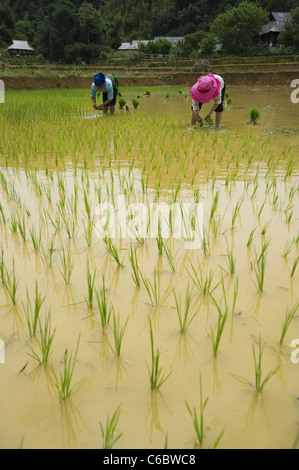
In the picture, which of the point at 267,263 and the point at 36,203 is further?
the point at 36,203

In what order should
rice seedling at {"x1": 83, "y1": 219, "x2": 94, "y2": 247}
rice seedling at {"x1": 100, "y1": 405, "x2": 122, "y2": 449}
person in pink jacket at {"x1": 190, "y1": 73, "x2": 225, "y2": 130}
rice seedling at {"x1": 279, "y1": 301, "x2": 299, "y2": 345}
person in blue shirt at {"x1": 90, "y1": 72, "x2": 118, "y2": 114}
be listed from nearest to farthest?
rice seedling at {"x1": 100, "y1": 405, "x2": 122, "y2": 449}, rice seedling at {"x1": 279, "y1": 301, "x2": 299, "y2": 345}, rice seedling at {"x1": 83, "y1": 219, "x2": 94, "y2": 247}, person in pink jacket at {"x1": 190, "y1": 73, "x2": 225, "y2": 130}, person in blue shirt at {"x1": 90, "y1": 72, "x2": 118, "y2": 114}

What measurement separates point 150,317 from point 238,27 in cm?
3444

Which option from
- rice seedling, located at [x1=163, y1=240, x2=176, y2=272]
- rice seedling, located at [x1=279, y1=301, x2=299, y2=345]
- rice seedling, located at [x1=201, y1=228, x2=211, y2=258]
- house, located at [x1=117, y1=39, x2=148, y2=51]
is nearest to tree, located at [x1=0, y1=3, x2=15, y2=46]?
house, located at [x1=117, y1=39, x2=148, y2=51]

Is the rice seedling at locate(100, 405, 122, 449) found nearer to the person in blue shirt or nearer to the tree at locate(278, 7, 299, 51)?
the person in blue shirt

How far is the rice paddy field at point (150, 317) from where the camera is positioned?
82cm

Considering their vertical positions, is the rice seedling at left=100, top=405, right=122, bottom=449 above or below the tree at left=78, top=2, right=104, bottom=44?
below

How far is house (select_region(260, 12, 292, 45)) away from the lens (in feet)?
104

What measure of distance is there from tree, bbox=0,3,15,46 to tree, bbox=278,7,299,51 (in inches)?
1145

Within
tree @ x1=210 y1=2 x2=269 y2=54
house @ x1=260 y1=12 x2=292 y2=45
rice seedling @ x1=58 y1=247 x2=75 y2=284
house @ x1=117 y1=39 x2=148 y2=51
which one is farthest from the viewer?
house @ x1=117 y1=39 x2=148 y2=51

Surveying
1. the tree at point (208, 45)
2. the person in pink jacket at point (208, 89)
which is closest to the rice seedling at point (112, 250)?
the person in pink jacket at point (208, 89)

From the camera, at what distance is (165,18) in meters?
48.3

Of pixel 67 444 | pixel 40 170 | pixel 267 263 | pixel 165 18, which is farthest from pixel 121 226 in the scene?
pixel 165 18
